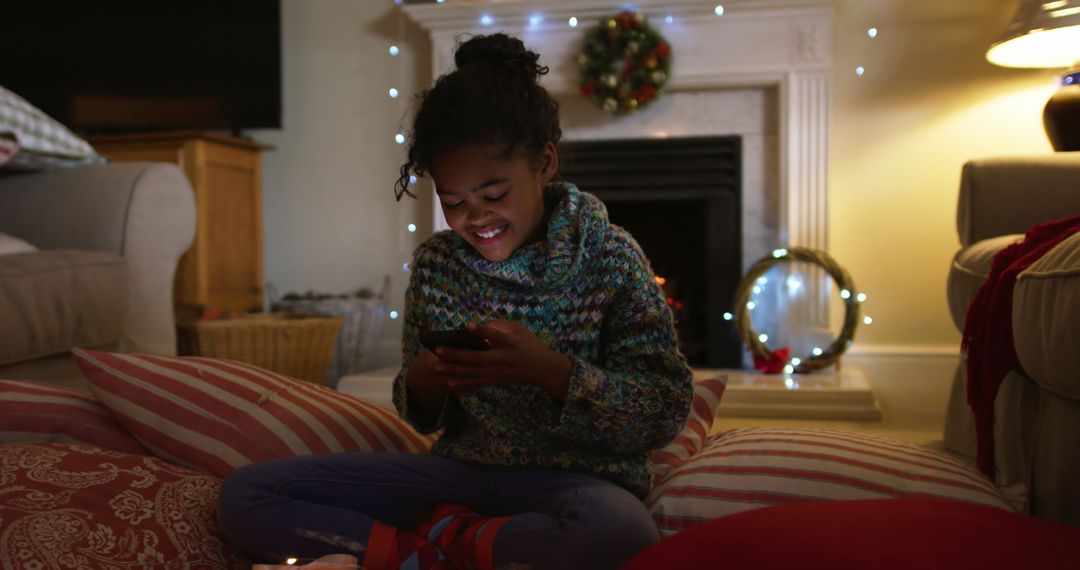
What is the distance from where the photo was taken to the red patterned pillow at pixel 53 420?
4.27 ft

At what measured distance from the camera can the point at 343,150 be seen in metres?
3.68

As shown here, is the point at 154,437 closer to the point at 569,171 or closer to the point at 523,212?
the point at 523,212

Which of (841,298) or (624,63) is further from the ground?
(624,63)

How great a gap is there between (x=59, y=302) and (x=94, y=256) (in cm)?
16

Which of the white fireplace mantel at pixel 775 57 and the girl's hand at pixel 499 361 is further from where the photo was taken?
the white fireplace mantel at pixel 775 57

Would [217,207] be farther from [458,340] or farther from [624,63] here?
[458,340]

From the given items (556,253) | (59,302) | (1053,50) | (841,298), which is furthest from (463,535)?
(1053,50)

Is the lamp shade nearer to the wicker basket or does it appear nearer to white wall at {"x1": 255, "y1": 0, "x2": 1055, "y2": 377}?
white wall at {"x1": 255, "y1": 0, "x2": 1055, "y2": 377}

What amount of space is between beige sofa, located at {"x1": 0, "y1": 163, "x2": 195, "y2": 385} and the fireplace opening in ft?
5.10

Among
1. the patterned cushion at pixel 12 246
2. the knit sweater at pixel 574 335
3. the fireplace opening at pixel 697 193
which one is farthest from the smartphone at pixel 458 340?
the fireplace opening at pixel 697 193

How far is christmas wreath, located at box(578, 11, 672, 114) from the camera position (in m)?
3.21

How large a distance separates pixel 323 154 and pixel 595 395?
9.40ft

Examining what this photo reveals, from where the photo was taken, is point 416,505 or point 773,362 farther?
point 773,362

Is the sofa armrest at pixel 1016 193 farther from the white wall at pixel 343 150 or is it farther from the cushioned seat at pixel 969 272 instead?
the white wall at pixel 343 150
